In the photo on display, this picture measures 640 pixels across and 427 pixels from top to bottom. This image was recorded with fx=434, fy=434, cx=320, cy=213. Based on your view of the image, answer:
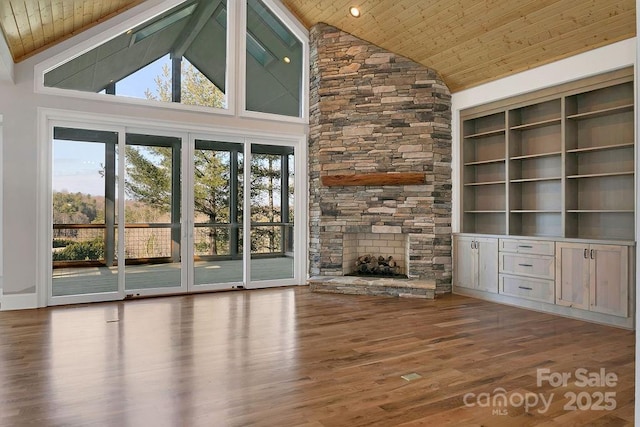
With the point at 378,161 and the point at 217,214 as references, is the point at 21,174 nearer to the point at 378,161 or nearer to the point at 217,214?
the point at 217,214

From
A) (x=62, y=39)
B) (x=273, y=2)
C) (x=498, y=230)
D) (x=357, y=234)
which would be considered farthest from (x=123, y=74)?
(x=498, y=230)

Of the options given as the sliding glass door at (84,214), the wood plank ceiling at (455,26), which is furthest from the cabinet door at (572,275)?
the sliding glass door at (84,214)

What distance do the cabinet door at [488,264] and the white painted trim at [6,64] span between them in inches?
239

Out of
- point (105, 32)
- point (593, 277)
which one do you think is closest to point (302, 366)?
point (593, 277)

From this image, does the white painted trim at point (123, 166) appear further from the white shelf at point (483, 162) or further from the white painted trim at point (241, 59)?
the white shelf at point (483, 162)

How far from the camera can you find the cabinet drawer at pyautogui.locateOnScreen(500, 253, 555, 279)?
204 inches

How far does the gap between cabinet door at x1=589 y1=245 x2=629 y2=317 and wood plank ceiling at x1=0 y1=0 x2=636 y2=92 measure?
225 cm

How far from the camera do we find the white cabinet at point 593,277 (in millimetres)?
4465

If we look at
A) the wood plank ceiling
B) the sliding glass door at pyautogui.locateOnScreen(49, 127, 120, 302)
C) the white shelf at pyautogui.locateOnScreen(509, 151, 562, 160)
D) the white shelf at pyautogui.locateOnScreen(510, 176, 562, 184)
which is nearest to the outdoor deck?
the sliding glass door at pyautogui.locateOnScreen(49, 127, 120, 302)

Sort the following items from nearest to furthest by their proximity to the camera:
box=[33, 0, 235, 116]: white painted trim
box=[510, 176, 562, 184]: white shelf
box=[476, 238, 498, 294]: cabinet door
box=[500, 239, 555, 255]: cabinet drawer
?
1. box=[500, 239, 555, 255]: cabinet drawer
2. box=[510, 176, 562, 184]: white shelf
3. box=[33, 0, 235, 116]: white painted trim
4. box=[476, 238, 498, 294]: cabinet door

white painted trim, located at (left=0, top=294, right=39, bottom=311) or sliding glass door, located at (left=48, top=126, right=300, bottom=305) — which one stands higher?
sliding glass door, located at (left=48, top=126, right=300, bottom=305)

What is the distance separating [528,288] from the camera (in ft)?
17.7

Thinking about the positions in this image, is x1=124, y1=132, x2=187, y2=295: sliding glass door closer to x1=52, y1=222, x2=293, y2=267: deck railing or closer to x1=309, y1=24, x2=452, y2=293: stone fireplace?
x1=52, y1=222, x2=293, y2=267: deck railing

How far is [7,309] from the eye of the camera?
17.0ft
